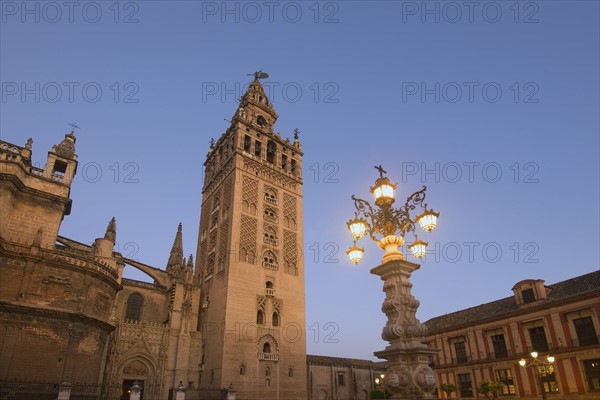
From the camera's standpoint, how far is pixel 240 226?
34.2m

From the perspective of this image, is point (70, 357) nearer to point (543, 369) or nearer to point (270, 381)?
point (270, 381)

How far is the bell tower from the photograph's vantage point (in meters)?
29.5

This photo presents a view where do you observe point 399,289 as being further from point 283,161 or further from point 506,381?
point 283,161

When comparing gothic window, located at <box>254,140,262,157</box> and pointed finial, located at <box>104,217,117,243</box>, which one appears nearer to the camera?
pointed finial, located at <box>104,217,117,243</box>

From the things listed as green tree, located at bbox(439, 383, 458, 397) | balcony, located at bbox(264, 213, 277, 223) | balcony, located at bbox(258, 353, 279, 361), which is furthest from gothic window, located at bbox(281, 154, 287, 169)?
green tree, located at bbox(439, 383, 458, 397)

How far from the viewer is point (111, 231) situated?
34.2m

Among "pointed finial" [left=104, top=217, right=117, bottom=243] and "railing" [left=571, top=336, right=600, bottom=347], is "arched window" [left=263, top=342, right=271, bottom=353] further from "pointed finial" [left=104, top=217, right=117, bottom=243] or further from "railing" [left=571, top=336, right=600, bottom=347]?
"railing" [left=571, top=336, right=600, bottom=347]

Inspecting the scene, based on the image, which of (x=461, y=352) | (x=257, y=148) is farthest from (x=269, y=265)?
(x=461, y=352)

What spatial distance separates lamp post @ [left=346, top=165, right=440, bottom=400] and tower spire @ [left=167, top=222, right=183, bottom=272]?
32.0 m

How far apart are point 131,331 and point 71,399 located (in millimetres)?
9021

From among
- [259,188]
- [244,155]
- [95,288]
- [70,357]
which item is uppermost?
[244,155]

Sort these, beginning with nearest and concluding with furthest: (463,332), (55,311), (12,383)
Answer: (12,383) → (55,311) → (463,332)

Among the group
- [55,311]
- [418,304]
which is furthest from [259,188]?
[418,304]

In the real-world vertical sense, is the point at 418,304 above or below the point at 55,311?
below
